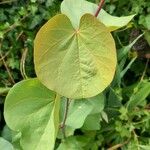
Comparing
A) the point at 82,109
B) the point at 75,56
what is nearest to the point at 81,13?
the point at 75,56

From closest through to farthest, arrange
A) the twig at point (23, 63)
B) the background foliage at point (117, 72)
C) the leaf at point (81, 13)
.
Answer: the leaf at point (81, 13) → the background foliage at point (117, 72) → the twig at point (23, 63)

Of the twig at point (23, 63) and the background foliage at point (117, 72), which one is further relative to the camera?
the twig at point (23, 63)

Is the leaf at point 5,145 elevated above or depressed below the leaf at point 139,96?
below

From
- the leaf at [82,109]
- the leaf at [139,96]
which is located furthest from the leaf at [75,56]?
the leaf at [139,96]

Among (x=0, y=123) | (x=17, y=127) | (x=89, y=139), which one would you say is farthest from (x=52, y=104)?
(x=0, y=123)

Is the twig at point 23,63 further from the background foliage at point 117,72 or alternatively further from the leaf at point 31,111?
the leaf at point 31,111

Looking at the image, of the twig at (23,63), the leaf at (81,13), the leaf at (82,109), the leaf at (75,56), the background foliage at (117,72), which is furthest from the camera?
the twig at (23,63)

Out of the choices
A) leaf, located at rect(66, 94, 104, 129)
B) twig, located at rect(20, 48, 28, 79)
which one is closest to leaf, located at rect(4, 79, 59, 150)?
leaf, located at rect(66, 94, 104, 129)
